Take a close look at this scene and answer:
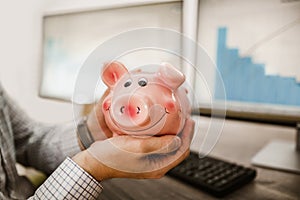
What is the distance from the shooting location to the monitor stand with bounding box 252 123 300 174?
574 millimetres

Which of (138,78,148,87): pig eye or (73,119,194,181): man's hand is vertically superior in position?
(138,78,148,87): pig eye

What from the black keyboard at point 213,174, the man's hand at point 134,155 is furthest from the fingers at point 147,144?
the black keyboard at point 213,174

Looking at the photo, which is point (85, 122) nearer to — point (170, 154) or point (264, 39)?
point (170, 154)

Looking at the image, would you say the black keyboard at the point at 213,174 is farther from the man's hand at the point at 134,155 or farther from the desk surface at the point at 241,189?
the man's hand at the point at 134,155

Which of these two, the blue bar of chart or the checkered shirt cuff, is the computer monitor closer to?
the blue bar of chart

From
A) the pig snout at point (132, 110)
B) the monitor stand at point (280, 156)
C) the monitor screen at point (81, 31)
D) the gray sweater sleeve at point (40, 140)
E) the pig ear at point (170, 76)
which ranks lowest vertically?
the monitor stand at point (280, 156)

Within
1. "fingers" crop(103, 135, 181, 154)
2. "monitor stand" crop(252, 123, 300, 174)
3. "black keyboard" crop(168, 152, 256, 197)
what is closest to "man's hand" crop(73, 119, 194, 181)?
"fingers" crop(103, 135, 181, 154)

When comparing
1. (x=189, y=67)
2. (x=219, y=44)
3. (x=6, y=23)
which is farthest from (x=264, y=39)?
(x=6, y=23)

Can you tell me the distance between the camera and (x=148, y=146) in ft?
0.79

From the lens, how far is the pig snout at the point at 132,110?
0.74ft

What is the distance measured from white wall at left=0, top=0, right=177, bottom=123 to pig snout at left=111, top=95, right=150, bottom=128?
0.09 metres

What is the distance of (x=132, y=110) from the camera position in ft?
0.74

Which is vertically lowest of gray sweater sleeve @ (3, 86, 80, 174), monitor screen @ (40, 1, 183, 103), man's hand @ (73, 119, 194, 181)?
gray sweater sleeve @ (3, 86, 80, 174)

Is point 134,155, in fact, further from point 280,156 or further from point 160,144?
point 280,156
